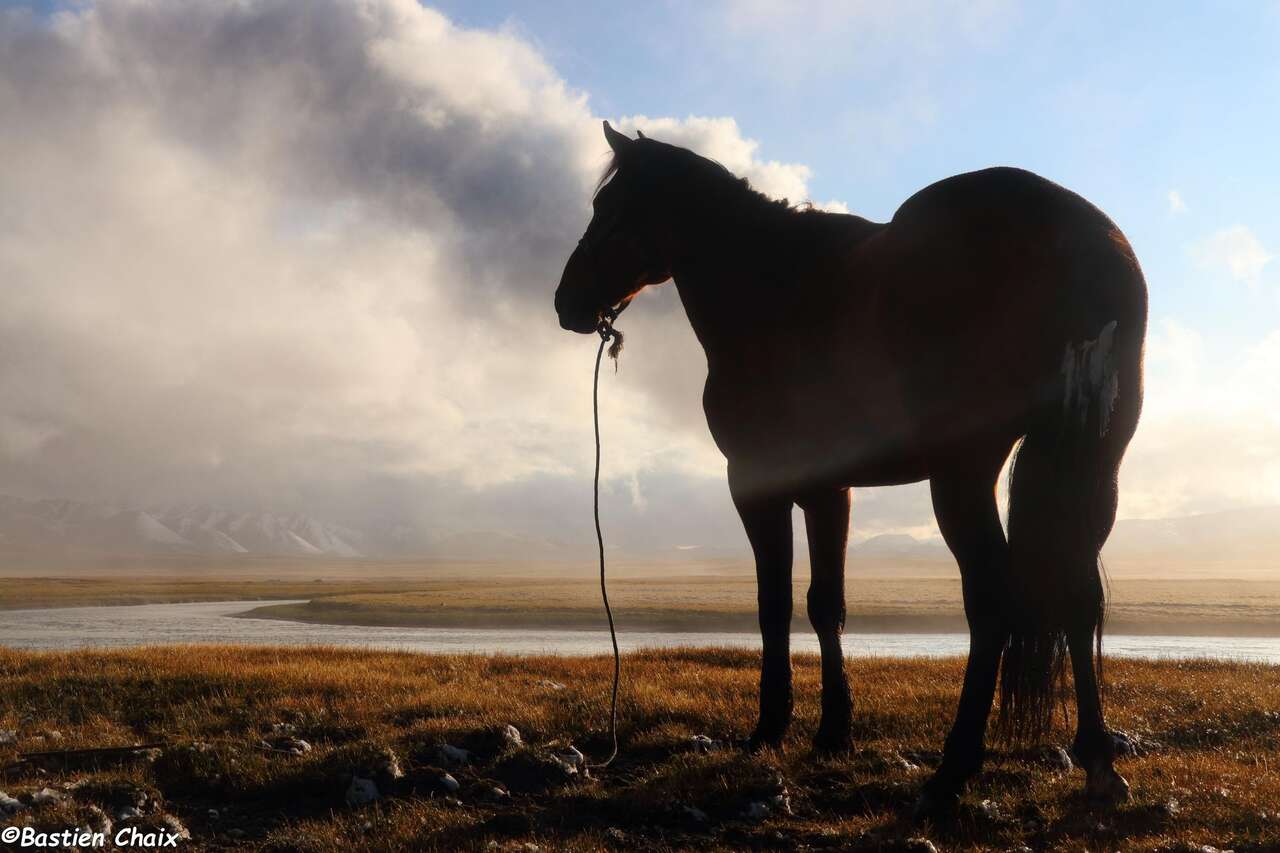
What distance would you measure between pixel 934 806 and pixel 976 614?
1.18 m

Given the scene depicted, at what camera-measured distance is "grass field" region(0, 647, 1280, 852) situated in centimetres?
497

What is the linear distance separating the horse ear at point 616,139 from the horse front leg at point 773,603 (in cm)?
332

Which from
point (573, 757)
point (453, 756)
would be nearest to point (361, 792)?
point (453, 756)

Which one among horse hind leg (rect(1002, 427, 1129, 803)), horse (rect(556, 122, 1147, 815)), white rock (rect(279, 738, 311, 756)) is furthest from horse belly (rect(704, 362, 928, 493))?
white rock (rect(279, 738, 311, 756))

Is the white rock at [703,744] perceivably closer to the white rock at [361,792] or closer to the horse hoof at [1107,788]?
the white rock at [361,792]

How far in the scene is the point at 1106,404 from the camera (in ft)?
16.6

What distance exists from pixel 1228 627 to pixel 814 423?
52521 millimetres

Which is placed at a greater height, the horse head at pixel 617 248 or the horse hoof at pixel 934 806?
the horse head at pixel 617 248

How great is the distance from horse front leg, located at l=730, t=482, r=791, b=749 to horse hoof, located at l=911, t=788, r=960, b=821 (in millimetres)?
1861

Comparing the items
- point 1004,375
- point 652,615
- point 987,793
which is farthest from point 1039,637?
point 652,615

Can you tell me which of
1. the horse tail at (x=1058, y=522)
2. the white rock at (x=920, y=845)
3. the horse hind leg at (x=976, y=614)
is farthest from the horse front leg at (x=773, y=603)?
the white rock at (x=920, y=845)

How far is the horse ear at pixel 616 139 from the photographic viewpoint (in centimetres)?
779

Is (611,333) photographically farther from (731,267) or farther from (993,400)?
(993,400)

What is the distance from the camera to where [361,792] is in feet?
19.0
